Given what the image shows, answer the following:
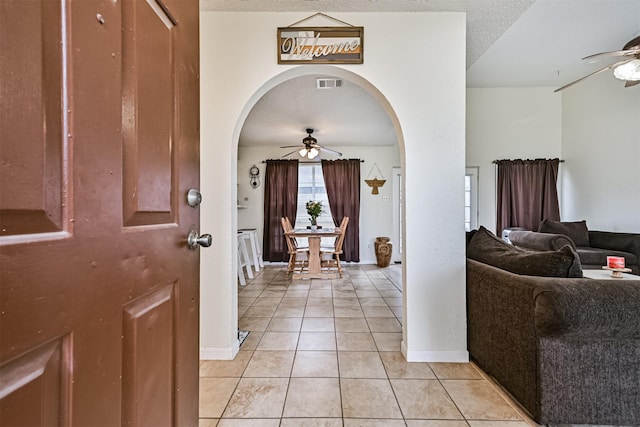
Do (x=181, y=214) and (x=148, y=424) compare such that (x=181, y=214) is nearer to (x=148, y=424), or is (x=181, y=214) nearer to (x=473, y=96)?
(x=148, y=424)

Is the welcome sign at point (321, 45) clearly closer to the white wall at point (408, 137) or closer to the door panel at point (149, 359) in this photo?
the white wall at point (408, 137)

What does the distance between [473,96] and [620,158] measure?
2.23 m

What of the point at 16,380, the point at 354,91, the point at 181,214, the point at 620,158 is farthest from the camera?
the point at 620,158

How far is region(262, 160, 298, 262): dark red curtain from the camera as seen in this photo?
20.1 feet

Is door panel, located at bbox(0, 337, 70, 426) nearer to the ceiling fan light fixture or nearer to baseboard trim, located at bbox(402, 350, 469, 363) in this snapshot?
baseboard trim, located at bbox(402, 350, 469, 363)

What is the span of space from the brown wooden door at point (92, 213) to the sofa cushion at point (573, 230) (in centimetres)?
518

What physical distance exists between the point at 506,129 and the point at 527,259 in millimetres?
4351

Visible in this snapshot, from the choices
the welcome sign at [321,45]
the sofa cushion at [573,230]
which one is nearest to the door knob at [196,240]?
the welcome sign at [321,45]

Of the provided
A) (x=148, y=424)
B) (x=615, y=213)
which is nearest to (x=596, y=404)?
(x=148, y=424)

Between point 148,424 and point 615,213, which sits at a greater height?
point 615,213

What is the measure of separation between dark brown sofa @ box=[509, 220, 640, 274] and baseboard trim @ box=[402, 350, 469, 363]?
2058mm

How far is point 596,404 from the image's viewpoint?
1.37 meters

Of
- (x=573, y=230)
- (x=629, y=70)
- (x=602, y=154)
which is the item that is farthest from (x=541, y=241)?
(x=602, y=154)

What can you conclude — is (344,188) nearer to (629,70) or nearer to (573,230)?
(573,230)
